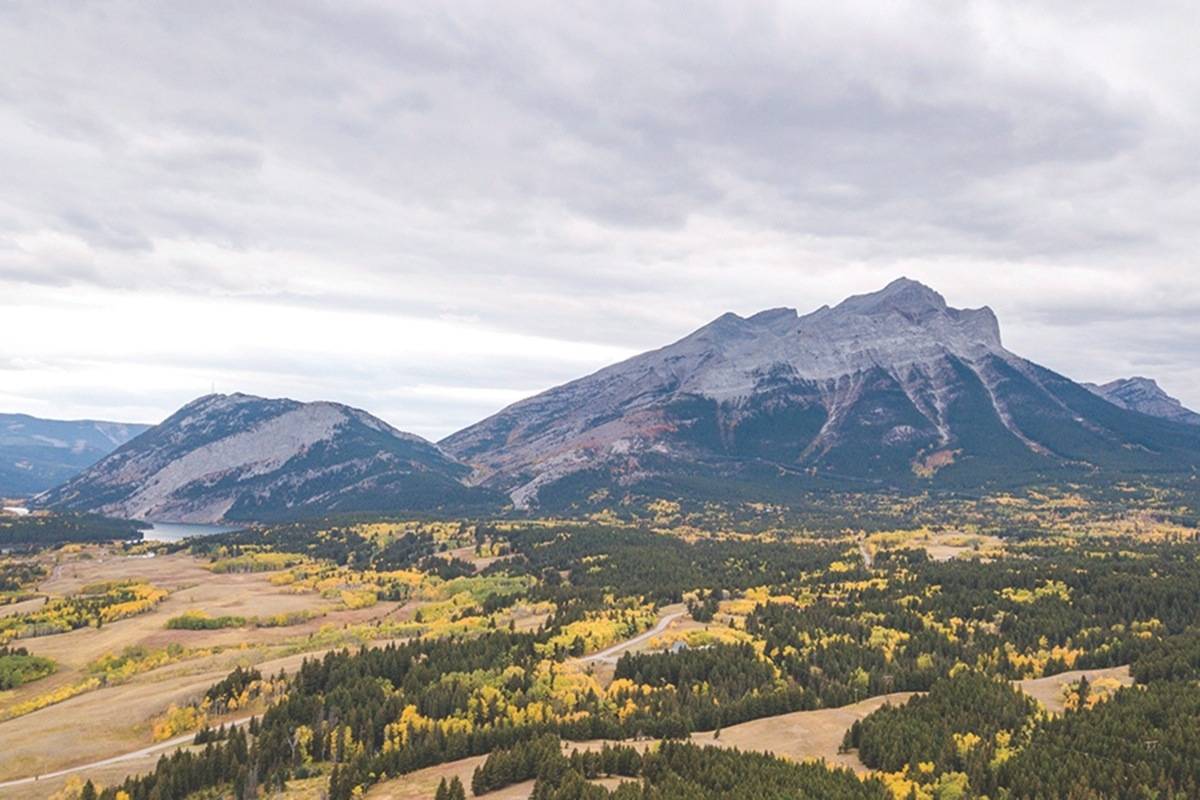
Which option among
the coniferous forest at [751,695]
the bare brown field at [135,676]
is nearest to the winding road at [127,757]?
the bare brown field at [135,676]

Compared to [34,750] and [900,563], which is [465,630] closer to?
[34,750]

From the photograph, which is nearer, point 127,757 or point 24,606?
point 127,757

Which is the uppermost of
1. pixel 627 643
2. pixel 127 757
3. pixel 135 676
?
pixel 127 757

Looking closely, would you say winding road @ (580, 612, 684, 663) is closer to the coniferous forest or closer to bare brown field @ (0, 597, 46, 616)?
the coniferous forest

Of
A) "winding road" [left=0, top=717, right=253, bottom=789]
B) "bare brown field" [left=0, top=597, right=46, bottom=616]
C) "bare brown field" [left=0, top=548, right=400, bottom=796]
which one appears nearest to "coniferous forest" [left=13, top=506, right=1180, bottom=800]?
"winding road" [left=0, top=717, right=253, bottom=789]

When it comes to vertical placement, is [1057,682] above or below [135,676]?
above

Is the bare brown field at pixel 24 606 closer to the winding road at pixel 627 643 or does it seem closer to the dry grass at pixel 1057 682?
the winding road at pixel 627 643

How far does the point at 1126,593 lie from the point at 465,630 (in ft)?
410

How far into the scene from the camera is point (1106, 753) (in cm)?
6319

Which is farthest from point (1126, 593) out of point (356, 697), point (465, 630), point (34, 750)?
point (34, 750)

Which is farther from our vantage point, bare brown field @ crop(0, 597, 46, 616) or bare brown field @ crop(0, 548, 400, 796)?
bare brown field @ crop(0, 597, 46, 616)

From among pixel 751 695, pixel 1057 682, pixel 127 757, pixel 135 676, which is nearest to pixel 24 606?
pixel 135 676

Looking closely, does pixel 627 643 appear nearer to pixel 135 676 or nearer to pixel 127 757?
pixel 127 757

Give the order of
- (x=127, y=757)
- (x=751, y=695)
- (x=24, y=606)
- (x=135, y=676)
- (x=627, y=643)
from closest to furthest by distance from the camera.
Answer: (x=127, y=757) → (x=751, y=695) → (x=135, y=676) → (x=627, y=643) → (x=24, y=606)
